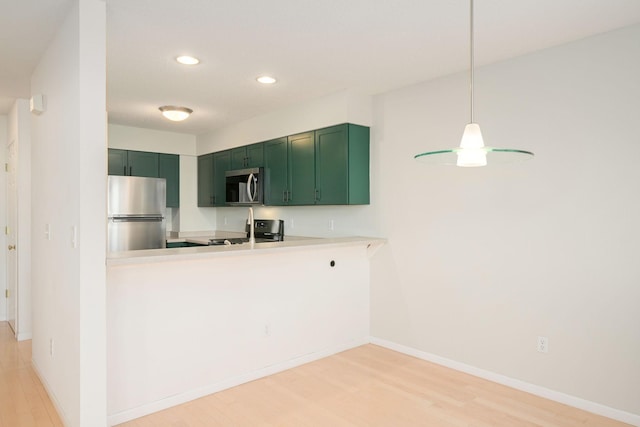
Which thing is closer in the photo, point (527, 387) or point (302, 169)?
point (527, 387)

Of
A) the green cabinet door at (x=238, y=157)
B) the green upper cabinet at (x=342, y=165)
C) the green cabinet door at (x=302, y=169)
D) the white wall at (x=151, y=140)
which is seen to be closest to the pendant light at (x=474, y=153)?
the green upper cabinet at (x=342, y=165)

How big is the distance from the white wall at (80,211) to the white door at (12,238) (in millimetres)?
2160

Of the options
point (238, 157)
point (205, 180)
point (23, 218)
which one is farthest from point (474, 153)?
point (205, 180)

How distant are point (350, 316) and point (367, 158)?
5.13 feet

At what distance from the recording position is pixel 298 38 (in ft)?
8.95

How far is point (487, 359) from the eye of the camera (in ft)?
10.7

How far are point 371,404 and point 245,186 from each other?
298 centimetres

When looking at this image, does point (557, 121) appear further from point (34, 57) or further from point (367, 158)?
point (34, 57)

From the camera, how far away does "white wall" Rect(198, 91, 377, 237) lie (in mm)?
4008

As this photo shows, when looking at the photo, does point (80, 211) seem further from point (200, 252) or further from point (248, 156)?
point (248, 156)

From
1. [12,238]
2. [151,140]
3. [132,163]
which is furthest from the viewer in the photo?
[151,140]

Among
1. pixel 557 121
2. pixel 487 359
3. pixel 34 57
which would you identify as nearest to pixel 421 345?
pixel 487 359

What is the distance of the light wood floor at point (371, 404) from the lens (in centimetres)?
257

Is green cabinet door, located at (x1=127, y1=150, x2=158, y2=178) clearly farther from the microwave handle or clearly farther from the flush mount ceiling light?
the microwave handle
